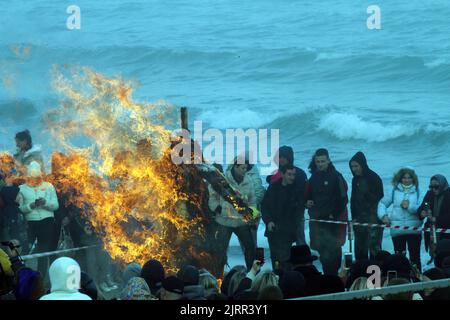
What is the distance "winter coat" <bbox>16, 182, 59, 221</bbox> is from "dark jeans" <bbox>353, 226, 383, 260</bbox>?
3.16 meters

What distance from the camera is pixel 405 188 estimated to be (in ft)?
40.2

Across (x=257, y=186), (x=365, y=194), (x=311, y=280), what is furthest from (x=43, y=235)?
(x=311, y=280)

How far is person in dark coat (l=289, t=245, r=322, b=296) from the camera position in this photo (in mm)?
8359

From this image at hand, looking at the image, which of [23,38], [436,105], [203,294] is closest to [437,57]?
[436,105]

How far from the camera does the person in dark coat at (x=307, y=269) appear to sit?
8359 mm

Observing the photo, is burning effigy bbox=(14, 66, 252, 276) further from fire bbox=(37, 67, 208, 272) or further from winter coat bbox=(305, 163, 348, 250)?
winter coat bbox=(305, 163, 348, 250)

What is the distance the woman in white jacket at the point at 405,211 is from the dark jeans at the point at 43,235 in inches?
133

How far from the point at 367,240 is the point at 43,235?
3.38m

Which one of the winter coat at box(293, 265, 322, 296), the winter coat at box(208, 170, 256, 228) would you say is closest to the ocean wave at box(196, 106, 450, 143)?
the winter coat at box(208, 170, 256, 228)

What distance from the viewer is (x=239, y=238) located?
40.8 ft
